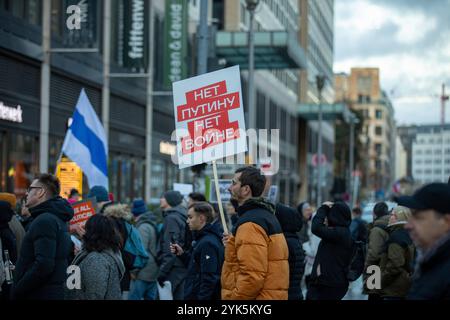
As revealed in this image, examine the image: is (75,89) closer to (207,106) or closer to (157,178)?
(157,178)

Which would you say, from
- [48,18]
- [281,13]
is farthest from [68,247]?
[281,13]

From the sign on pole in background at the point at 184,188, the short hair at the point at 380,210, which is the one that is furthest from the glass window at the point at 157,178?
the short hair at the point at 380,210

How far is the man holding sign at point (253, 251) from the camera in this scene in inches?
Result: 265

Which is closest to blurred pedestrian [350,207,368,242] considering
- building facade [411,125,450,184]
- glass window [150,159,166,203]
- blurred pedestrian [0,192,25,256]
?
blurred pedestrian [0,192,25,256]

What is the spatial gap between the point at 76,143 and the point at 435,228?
1127cm

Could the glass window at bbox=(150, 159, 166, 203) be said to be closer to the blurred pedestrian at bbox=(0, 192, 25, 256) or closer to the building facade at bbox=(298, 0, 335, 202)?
the blurred pedestrian at bbox=(0, 192, 25, 256)

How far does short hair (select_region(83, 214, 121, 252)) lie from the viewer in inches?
328

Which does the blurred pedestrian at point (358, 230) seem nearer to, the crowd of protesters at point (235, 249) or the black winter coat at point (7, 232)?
the crowd of protesters at point (235, 249)

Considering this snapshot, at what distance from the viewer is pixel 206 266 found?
882 centimetres

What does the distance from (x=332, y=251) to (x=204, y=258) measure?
2.12m

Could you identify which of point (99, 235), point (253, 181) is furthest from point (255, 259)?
point (99, 235)

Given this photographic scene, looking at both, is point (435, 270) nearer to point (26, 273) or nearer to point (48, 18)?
point (26, 273)

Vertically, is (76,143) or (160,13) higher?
(160,13)

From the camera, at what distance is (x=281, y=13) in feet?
201
